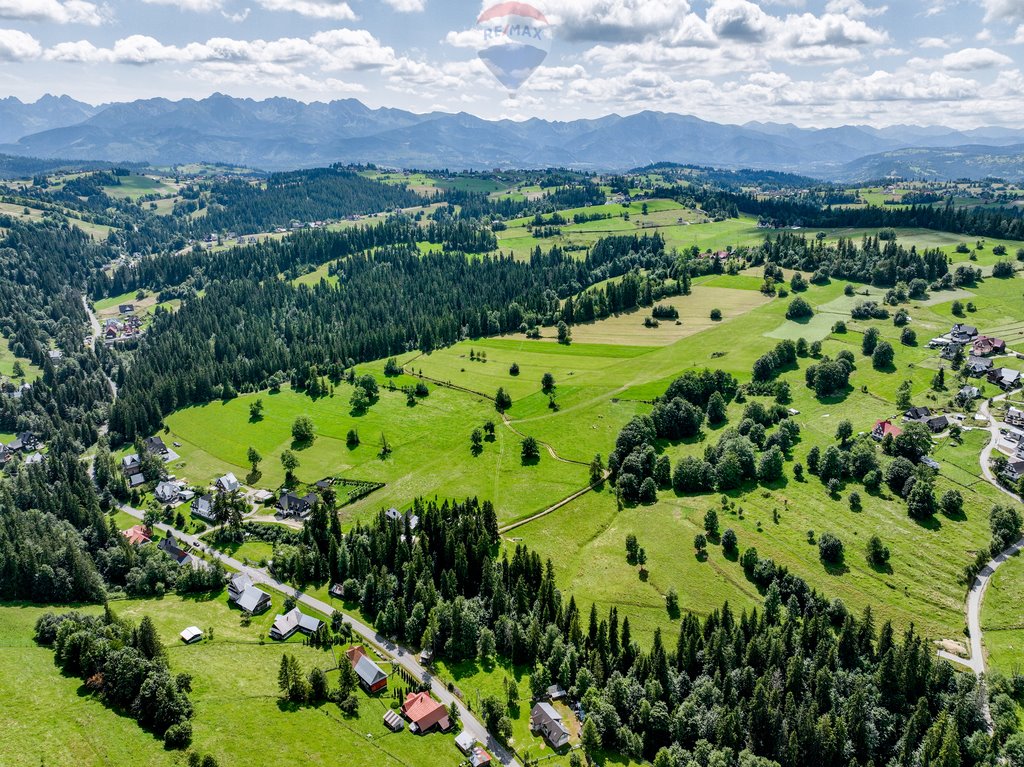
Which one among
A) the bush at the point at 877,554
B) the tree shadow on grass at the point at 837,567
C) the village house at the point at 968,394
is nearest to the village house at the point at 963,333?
the village house at the point at 968,394

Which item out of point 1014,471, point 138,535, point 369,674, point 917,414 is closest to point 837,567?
point 1014,471

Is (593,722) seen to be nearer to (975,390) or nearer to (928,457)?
(928,457)

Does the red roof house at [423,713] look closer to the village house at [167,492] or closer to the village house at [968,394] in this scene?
the village house at [167,492]

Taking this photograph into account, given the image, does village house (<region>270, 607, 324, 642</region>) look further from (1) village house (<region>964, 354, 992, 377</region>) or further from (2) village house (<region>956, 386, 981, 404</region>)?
(1) village house (<region>964, 354, 992, 377</region>)

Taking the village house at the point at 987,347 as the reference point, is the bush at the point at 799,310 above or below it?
above

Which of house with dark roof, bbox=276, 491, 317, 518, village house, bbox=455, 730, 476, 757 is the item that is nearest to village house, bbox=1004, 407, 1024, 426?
village house, bbox=455, 730, 476, 757
